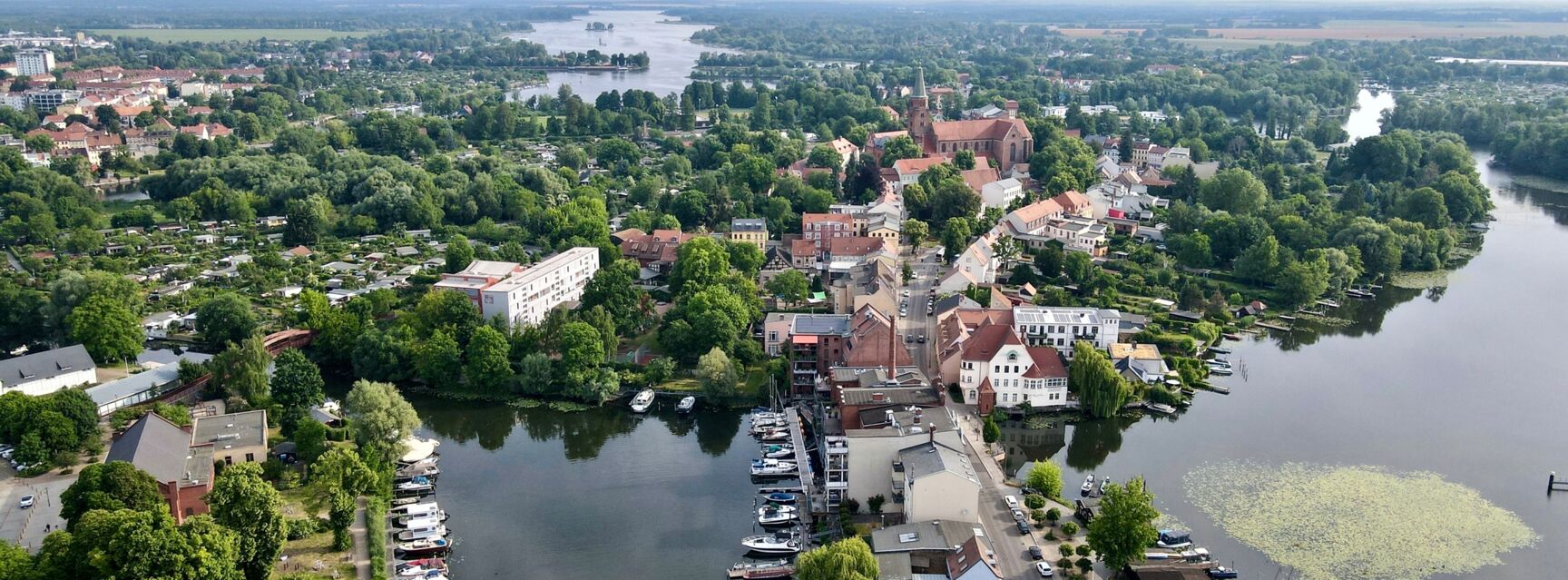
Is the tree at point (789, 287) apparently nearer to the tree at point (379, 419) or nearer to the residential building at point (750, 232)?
the residential building at point (750, 232)

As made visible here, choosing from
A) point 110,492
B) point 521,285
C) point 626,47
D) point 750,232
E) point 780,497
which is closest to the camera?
point 110,492

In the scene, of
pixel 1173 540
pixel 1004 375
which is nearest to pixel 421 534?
pixel 1004 375

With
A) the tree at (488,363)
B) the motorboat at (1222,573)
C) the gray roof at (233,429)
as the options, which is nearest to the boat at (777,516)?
the motorboat at (1222,573)

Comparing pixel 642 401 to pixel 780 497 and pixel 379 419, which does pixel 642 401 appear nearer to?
pixel 780 497

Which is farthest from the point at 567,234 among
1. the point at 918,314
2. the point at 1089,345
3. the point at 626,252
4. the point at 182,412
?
the point at 1089,345

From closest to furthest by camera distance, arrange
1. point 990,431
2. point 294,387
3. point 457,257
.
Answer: point 990,431
point 294,387
point 457,257
